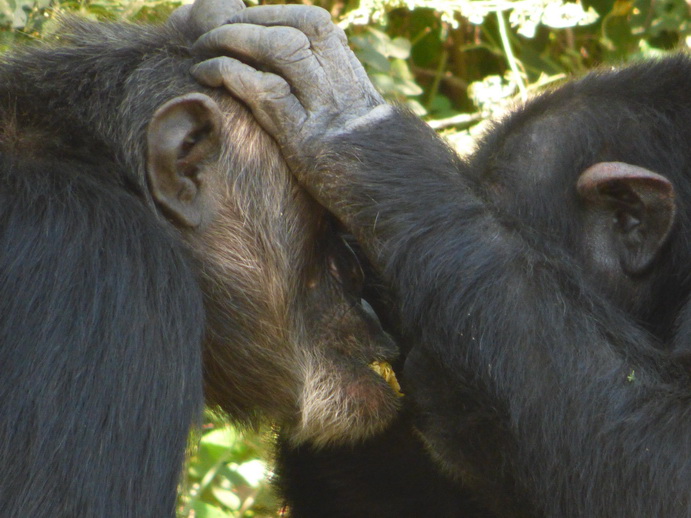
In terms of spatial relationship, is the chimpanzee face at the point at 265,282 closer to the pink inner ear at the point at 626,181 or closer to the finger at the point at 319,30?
the finger at the point at 319,30

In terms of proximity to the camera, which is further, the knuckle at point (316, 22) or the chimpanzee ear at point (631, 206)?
the chimpanzee ear at point (631, 206)

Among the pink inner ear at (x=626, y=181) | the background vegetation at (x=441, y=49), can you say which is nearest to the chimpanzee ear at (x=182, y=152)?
the background vegetation at (x=441, y=49)

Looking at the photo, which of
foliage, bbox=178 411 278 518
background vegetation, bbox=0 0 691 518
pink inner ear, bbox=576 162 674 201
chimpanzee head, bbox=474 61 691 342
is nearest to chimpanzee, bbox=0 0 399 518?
background vegetation, bbox=0 0 691 518

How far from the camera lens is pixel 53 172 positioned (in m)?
2.60

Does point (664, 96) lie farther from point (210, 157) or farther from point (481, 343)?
point (210, 157)

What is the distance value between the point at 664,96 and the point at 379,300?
42.9 inches

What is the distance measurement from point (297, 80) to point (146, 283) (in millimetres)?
705

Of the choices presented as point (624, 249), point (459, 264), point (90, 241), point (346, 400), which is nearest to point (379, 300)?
Result: point (346, 400)

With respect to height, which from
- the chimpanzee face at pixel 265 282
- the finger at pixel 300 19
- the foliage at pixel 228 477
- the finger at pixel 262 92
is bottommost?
the foliage at pixel 228 477

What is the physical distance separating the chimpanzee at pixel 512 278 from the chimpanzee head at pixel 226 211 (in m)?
0.13

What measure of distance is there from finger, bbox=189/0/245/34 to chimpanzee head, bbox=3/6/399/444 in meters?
0.02

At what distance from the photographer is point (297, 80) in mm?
2779

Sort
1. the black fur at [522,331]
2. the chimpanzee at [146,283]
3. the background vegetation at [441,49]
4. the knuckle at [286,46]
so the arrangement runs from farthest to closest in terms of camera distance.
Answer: the background vegetation at [441,49] → the knuckle at [286,46] → the black fur at [522,331] → the chimpanzee at [146,283]

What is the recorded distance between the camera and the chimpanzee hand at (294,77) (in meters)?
2.77
